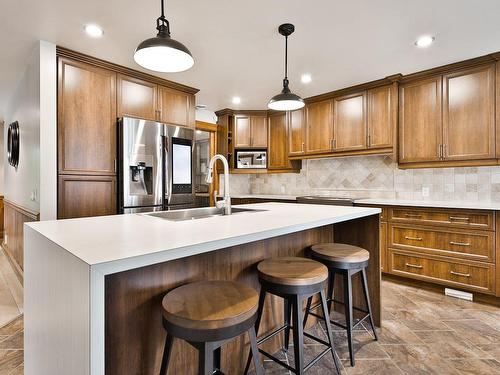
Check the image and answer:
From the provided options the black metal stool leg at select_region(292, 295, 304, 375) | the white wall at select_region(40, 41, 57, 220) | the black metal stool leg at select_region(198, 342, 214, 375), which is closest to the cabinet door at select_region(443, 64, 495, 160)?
the black metal stool leg at select_region(292, 295, 304, 375)

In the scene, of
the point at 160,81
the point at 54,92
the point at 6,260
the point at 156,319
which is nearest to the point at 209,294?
the point at 156,319

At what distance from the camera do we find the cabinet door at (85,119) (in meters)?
2.60

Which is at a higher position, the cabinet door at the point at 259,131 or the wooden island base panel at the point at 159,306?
the cabinet door at the point at 259,131

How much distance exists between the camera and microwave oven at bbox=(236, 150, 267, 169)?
15.9 feet

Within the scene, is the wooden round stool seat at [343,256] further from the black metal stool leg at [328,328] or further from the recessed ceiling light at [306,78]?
the recessed ceiling light at [306,78]

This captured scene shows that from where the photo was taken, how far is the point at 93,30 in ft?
7.50

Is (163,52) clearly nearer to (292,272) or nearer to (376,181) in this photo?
(292,272)

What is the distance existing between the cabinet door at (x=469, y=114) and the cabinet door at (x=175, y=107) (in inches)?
119

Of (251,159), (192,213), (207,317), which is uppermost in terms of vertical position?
(251,159)

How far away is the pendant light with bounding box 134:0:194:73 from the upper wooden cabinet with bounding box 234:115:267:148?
3.13 m

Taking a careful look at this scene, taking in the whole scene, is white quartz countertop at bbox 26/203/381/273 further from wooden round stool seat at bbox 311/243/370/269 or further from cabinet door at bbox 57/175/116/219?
cabinet door at bbox 57/175/116/219

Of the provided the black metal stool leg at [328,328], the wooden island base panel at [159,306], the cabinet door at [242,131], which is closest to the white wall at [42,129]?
the wooden island base panel at [159,306]

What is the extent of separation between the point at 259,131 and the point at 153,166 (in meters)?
2.25

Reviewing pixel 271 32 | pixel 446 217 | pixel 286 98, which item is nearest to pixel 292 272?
pixel 286 98
